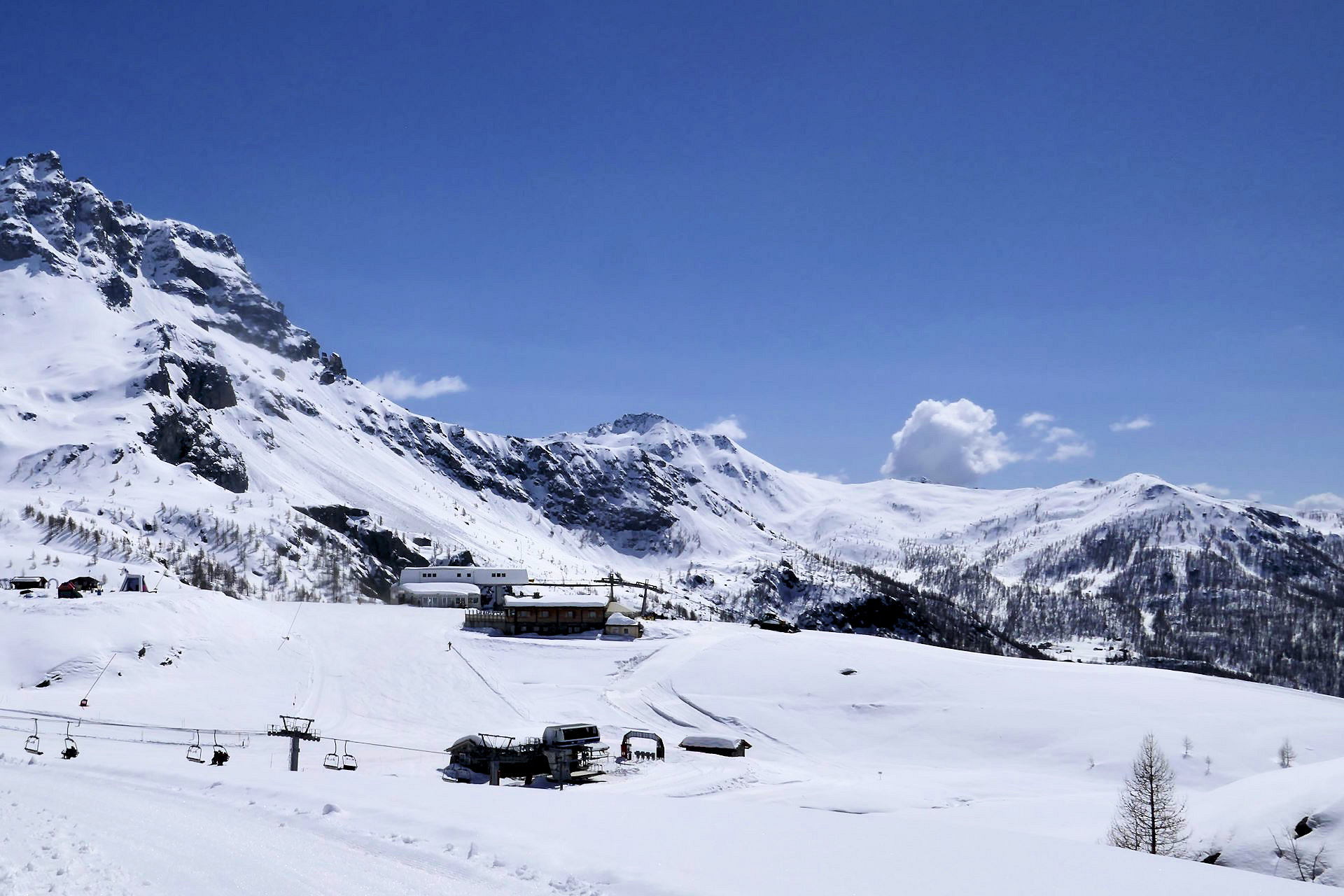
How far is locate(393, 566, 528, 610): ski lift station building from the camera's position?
492ft

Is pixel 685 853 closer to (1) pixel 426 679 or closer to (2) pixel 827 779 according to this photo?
(2) pixel 827 779

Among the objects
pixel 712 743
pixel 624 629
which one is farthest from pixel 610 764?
pixel 624 629

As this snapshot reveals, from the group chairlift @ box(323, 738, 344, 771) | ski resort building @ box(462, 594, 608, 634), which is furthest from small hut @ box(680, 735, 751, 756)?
ski resort building @ box(462, 594, 608, 634)

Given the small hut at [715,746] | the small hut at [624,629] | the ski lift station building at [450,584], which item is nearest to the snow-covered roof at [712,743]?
the small hut at [715,746]

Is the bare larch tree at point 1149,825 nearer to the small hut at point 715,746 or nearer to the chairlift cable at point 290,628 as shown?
the small hut at point 715,746

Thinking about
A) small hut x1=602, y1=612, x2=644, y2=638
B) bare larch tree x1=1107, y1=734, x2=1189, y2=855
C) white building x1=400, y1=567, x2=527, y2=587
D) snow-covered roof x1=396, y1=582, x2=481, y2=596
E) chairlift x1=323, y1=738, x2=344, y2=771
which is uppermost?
white building x1=400, y1=567, x2=527, y2=587

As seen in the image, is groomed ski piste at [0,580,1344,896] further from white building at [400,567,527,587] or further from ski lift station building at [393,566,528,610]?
white building at [400,567,527,587]

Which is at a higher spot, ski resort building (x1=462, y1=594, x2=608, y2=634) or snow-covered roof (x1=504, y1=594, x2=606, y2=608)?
snow-covered roof (x1=504, y1=594, x2=606, y2=608)

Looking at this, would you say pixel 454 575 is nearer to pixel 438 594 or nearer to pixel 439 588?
pixel 439 588

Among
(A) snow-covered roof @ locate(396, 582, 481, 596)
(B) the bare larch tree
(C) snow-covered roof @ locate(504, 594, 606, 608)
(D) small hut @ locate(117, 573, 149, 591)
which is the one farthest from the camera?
(A) snow-covered roof @ locate(396, 582, 481, 596)

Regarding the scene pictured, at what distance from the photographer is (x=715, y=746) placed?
56531 millimetres

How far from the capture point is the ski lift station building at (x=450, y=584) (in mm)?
150000

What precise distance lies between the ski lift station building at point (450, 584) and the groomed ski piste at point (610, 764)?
40.1m

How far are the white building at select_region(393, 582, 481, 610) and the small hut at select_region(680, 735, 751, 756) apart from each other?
311 ft
